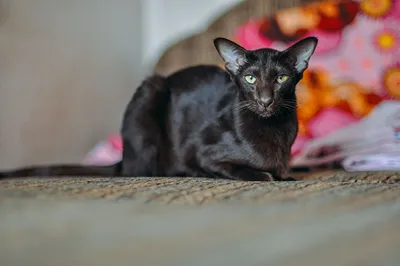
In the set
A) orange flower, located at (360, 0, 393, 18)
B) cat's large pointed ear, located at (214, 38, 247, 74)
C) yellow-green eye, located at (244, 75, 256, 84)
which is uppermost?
orange flower, located at (360, 0, 393, 18)

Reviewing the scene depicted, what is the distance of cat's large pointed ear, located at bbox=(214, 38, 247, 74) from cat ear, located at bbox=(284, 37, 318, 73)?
0.11 m

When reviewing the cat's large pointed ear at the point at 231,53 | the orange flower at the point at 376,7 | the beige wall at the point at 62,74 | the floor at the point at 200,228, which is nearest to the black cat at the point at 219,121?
the cat's large pointed ear at the point at 231,53

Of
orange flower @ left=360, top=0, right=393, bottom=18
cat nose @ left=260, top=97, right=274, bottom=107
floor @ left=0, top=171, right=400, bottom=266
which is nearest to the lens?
floor @ left=0, top=171, right=400, bottom=266

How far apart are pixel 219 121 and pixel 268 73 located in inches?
8.6

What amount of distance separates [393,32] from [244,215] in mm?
1473

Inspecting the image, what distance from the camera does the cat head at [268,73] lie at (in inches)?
45.5

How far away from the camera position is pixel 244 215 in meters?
0.66

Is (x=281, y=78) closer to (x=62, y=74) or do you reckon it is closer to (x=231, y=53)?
(x=231, y=53)

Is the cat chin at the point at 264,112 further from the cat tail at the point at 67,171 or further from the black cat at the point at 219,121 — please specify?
the cat tail at the point at 67,171

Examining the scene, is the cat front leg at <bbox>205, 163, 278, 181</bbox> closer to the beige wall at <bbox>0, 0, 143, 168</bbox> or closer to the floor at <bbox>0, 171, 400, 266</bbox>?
the floor at <bbox>0, 171, 400, 266</bbox>

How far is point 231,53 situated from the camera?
123cm

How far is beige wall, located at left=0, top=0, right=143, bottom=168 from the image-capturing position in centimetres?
210

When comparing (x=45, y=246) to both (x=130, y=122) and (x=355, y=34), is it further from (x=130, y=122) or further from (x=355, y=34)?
(x=355, y=34)

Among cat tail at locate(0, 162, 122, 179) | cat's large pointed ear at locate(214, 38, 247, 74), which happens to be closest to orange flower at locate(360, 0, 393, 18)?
cat's large pointed ear at locate(214, 38, 247, 74)
